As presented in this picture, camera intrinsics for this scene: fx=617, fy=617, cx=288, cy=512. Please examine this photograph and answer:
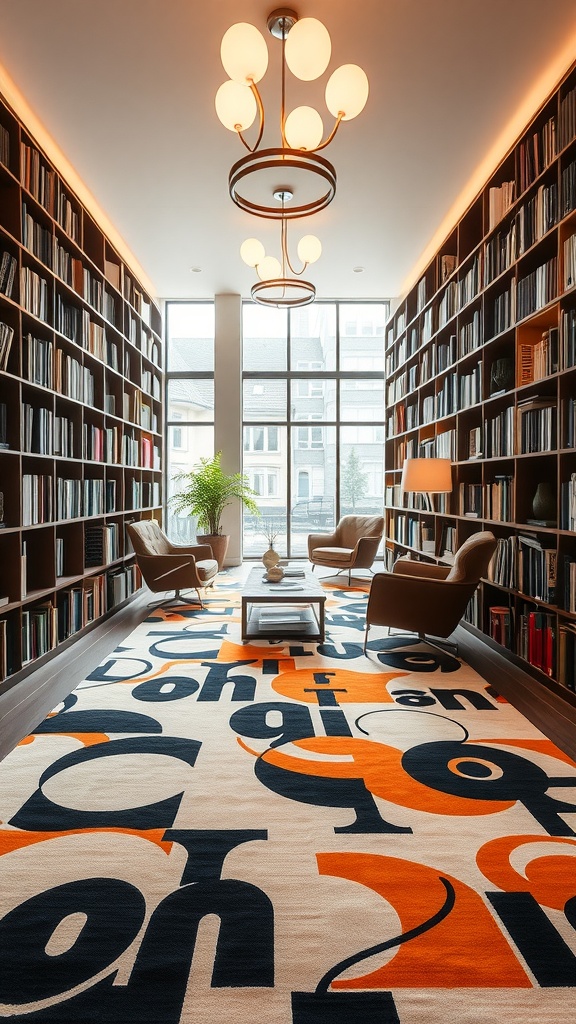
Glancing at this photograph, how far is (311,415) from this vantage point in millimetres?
9461

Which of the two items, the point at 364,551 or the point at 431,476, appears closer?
the point at 431,476

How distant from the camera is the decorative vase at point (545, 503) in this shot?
3736 mm

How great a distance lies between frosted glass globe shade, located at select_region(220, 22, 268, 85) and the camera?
294 centimetres

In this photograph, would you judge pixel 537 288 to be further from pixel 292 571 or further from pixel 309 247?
pixel 292 571

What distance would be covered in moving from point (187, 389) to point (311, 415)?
1.92 meters

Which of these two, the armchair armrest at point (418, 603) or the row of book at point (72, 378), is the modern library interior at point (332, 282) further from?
the armchair armrest at point (418, 603)

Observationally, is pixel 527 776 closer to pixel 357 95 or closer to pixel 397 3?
pixel 357 95

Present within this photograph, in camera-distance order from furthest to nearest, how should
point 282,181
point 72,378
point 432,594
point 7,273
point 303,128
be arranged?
point 282,181 < point 72,378 < point 432,594 < point 7,273 < point 303,128

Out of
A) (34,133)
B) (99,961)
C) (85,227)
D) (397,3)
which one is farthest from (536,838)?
(85,227)

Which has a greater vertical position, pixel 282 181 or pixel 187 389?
pixel 282 181

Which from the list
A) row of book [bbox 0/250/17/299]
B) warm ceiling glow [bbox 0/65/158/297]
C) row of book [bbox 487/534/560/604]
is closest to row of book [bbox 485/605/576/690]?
row of book [bbox 487/534/560/604]

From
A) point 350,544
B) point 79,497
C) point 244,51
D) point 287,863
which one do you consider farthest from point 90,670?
Answer: point 350,544

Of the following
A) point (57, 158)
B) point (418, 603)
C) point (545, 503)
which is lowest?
point (418, 603)

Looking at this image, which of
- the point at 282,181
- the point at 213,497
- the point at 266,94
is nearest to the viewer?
the point at 266,94
